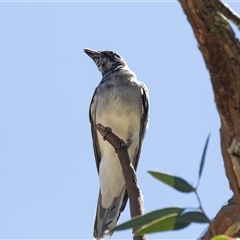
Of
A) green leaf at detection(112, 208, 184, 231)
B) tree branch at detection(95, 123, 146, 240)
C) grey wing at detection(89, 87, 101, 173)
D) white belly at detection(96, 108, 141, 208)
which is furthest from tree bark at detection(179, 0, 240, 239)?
grey wing at detection(89, 87, 101, 173)

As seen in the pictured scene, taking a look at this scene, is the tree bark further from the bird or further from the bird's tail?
the bird

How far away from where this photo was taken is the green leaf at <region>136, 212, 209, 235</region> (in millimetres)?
1994

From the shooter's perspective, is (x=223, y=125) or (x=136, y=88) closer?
(x=223, y=125)

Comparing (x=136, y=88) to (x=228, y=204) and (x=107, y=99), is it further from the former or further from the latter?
(x=228, y=204)

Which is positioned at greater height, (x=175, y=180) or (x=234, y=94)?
(x=234, y=94)

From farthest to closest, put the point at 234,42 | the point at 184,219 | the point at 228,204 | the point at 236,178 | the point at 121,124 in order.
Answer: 1. the point at 121,124
2. the point at 228,204
3. the point at 236,178
4. the point at 234,42
5. the point at 184,219

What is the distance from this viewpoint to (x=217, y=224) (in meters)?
3.21

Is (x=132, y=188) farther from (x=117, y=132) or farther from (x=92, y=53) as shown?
(x=92, y=53)

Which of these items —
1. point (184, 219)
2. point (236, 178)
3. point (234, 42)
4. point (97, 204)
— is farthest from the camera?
point (97, 204)

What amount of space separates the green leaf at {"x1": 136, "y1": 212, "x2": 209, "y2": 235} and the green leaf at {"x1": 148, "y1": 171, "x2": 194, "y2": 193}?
0.10 meters

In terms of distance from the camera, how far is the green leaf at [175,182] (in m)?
2.13

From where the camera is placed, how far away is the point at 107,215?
743cm

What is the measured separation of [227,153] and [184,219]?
41cm

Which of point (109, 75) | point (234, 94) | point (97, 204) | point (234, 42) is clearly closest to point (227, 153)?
point (234, 94)
